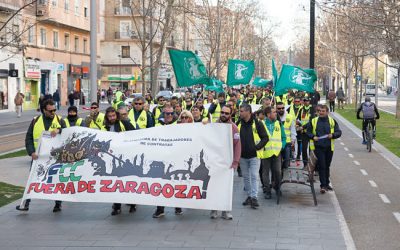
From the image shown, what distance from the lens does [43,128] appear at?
1107cm

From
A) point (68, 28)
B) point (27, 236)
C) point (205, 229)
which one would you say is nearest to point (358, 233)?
point (205, 229)

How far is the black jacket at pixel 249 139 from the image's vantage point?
36.2ft

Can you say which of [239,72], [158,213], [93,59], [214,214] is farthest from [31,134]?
[239,72]

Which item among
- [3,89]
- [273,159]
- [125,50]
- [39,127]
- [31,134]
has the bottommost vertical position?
[273,159]

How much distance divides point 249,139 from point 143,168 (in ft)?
6.10

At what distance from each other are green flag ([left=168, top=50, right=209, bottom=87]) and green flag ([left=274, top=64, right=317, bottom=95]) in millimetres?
2371

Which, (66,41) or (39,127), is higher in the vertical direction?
(66,41)

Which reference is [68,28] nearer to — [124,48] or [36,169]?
[124,48]

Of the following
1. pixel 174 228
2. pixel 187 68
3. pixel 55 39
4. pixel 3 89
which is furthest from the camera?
pixel 55 39

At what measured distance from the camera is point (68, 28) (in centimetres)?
5709

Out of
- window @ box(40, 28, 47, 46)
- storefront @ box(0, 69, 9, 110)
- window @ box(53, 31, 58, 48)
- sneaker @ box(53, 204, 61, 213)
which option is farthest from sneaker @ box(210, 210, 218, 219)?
window @ box(53, 31, 58, 48)

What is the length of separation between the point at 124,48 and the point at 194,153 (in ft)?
243

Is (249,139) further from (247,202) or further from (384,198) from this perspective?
(384,198)

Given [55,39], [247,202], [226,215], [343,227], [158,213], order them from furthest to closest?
[55,39]
[247,202]
[158,213]
[226,215]
[343,227]
